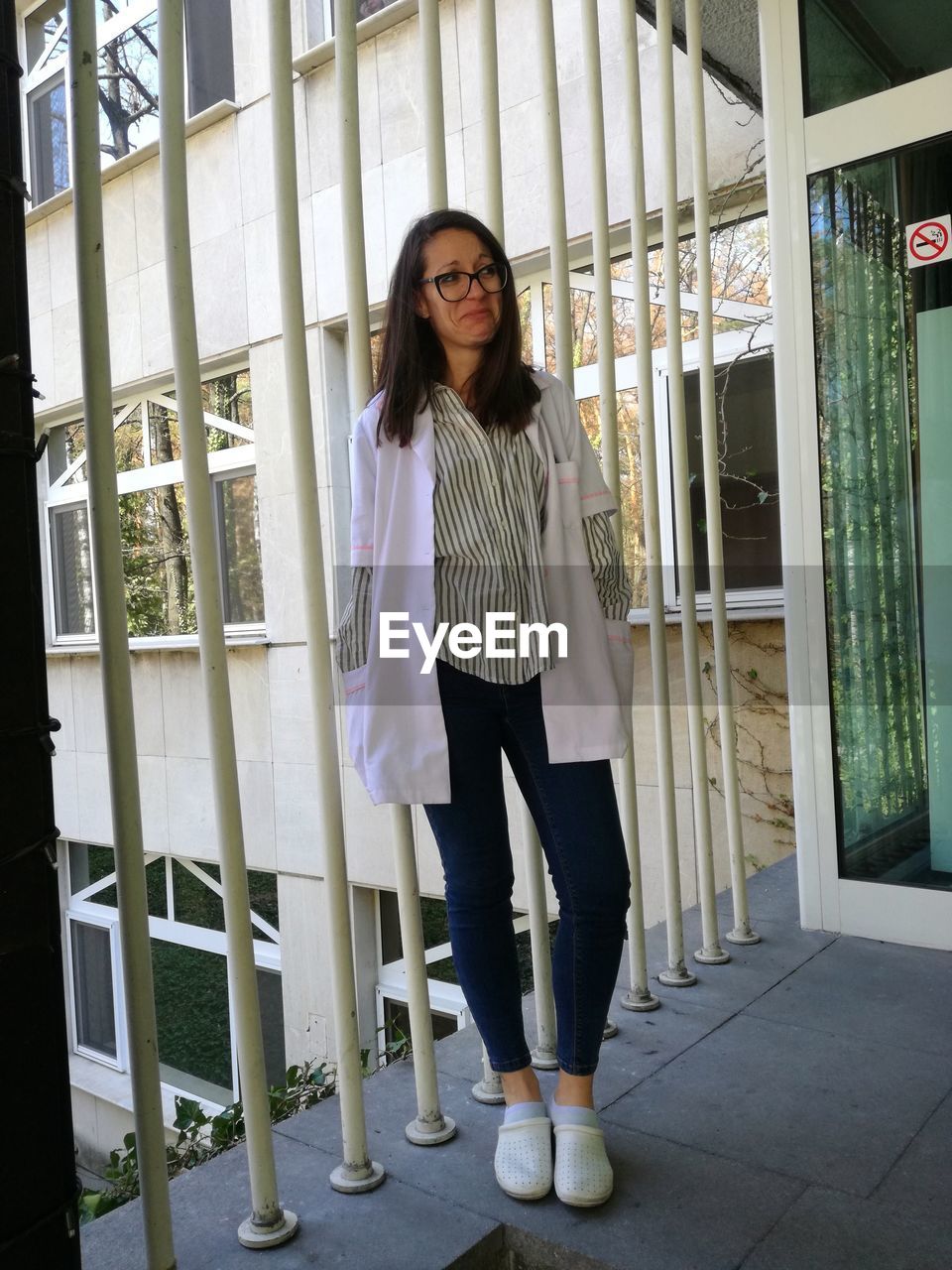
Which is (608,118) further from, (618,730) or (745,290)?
(618,730)

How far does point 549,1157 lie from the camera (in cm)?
148

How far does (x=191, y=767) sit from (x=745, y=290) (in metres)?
3.96

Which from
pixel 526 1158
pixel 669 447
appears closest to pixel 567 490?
pixel 526 1158

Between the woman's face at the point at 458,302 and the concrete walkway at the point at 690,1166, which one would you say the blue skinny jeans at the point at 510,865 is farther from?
the woman's face at the point at 458,302

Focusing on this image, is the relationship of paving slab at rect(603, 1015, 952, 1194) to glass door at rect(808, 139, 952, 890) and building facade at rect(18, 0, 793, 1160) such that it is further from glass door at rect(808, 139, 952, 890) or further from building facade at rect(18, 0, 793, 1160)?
building facade at rect(18, 0, 793, 1160)

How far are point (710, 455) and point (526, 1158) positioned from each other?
5.14 ft

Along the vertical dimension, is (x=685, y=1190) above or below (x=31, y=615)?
below

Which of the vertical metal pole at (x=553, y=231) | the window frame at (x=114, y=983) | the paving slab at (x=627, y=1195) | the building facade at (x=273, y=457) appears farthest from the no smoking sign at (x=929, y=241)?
the window frame at (x=114, y=983)

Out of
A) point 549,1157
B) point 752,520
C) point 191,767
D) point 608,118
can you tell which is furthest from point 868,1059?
point 191,767

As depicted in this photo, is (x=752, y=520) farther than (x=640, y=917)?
Yes

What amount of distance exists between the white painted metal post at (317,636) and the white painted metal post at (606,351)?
0.66 meters

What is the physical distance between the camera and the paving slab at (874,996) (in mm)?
1962

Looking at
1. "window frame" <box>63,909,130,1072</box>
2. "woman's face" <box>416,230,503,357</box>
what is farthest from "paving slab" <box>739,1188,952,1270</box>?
"window frame" <box>63,909,130,1072</box>

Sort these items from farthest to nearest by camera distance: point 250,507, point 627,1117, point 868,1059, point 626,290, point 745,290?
point 250,507 → point 626,290 → point 745,290 → point 868,1059 → point 627,1117
